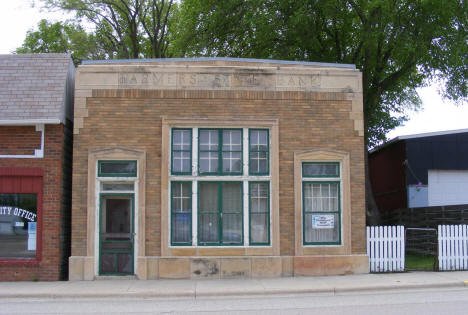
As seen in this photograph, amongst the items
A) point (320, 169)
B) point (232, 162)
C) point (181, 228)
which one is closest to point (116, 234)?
point (181, 228)

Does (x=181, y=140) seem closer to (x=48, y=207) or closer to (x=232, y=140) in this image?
(x=232, y=140)

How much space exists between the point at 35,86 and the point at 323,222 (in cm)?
831

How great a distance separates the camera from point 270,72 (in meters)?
13.7

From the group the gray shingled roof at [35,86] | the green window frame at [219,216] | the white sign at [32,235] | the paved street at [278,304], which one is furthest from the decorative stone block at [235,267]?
the gray shingled roof at [35,86]

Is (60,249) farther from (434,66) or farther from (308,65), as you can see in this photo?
(434,66)

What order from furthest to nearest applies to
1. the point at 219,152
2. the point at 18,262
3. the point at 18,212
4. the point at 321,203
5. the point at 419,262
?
1. the point at 419,262
2. the point at 321,203
3. the point at 219,152
4. the point at 18,212
5. the point at 18,262

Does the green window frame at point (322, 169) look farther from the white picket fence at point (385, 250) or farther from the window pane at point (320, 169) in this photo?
the white picket fence at point (385, 250)

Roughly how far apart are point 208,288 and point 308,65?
262 inches

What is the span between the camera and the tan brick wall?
521 inches

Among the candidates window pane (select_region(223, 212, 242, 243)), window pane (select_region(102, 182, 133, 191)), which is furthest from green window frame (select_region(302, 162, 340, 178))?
window pane (select_region(102, 182, 133, 191))

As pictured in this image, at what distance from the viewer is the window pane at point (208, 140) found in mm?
13523

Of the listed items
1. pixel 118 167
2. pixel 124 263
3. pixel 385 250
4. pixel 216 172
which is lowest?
pixel 124 263

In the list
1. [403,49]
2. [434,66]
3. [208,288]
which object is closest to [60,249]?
[208,288]

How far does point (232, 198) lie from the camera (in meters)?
13.6
